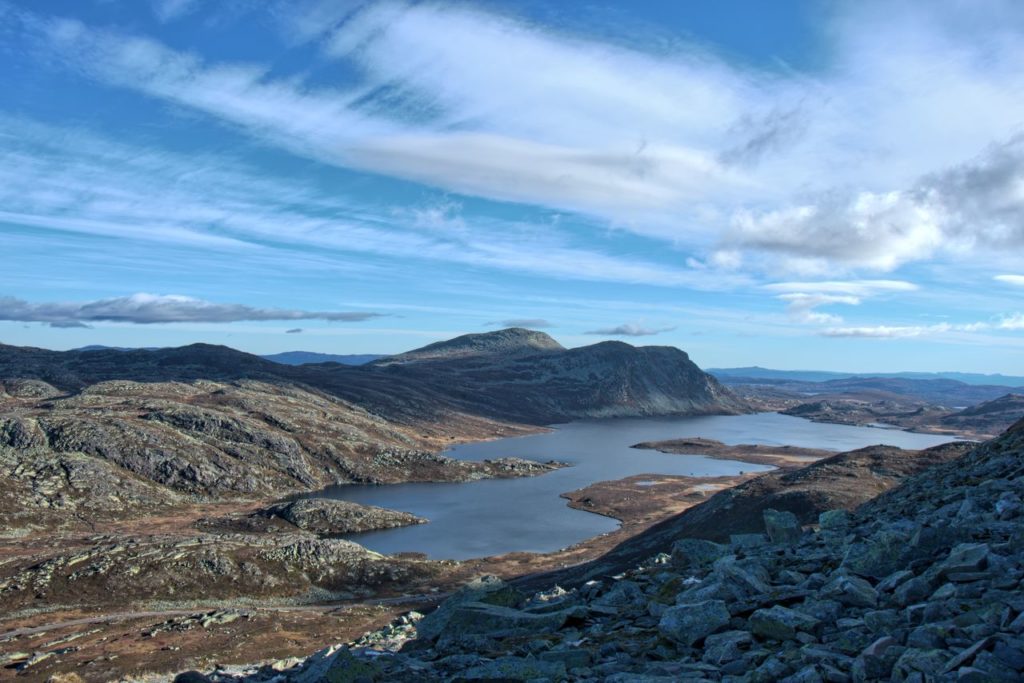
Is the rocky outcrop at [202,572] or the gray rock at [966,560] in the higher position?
the gray rock at [966,560]

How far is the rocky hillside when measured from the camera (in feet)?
43.8

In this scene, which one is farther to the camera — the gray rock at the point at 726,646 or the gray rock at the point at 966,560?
the gray rock at the point at 966,560

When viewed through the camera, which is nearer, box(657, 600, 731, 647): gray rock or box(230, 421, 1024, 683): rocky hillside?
box(230, 421, 1024, 683): rocky hillside

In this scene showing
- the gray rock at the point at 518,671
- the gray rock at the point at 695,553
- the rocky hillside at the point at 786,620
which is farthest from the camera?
the gray rock at the point at 695,553

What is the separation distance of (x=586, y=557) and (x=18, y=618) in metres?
71.5

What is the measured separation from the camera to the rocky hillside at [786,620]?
13344 millimetres

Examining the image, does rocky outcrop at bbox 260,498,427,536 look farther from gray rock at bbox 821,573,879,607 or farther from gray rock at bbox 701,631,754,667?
gray rock at bbox 821,573,879,607

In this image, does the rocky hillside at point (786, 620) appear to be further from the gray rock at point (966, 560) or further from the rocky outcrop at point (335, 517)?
the rocky outcrop at point (335, 517)

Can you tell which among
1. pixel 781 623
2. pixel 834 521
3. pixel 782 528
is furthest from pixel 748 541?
pixel 781 623

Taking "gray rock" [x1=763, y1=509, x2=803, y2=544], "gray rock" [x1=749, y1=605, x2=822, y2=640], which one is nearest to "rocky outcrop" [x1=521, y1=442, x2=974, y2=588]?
"gray rock" [x1=763, y1=509, x2=803, y2=544]

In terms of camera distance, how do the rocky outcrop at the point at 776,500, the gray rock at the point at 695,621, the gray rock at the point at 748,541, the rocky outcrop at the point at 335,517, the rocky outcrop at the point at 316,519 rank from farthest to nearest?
1. the rocky outcrop at the point at 335,517
2. the rocky outcrop at the point at 316,519
3. the rocky outcrop at the point at 776,500
4. the gray rock at the point at 748,541
5. the gray rock at the point at 695,621

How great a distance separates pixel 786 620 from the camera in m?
16.5

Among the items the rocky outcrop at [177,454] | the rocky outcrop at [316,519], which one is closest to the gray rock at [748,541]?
the rocky outcrop at [316,519]

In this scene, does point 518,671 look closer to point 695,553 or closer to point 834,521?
point 695,553
